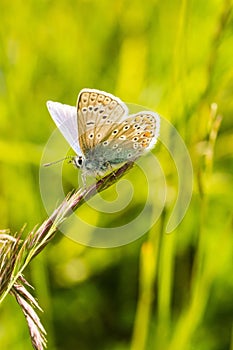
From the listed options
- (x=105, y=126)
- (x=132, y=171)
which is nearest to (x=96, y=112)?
(x=105, y=126)

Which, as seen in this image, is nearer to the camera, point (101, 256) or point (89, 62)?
point (101, 256)

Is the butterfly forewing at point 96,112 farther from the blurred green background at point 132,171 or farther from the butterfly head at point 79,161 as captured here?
the blurred green background at point 132,171

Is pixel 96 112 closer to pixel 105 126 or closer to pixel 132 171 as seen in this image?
pixel 105 126

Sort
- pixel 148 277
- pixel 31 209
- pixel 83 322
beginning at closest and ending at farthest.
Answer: pixel 148 277, pixel 31 209, pixel 83 322

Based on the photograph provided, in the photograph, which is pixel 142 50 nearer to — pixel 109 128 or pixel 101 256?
pixel 101 256

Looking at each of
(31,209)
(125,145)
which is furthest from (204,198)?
(31,209)

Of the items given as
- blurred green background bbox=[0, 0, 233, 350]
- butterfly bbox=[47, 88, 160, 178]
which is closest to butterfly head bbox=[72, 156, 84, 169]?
butterfly bbox=[47, 88, 160, 178]

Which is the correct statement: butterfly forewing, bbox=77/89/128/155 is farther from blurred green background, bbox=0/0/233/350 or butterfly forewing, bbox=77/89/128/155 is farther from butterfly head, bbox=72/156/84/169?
blurred green background, bbox=0/0/233/350
